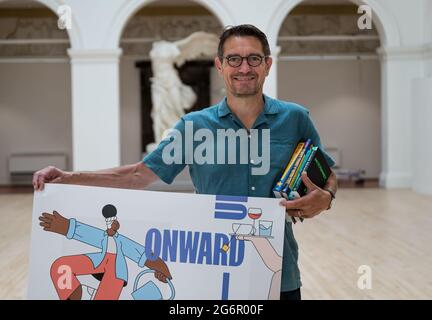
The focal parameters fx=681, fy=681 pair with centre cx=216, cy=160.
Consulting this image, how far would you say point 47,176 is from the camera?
257 cm

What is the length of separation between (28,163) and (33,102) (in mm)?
1909

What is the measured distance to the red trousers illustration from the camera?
2498mm

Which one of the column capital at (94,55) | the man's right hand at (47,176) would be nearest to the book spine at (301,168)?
the man's right hand at (47,176)

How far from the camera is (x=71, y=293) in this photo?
2.51m

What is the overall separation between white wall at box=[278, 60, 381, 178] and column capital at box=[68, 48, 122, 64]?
6.60m

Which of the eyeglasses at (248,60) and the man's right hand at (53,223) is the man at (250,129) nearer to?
the eyeglasses at (248,60)

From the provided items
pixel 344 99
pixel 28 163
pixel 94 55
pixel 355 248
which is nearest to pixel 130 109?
pixel 28 163

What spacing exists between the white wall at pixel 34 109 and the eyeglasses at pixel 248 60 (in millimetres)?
19047

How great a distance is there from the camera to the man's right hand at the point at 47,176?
2535mm

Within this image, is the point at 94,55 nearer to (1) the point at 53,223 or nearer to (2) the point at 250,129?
(1) the point at 53,223

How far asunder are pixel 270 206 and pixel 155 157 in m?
0.50

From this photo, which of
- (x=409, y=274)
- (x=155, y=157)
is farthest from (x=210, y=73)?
(x=155, y=157)
